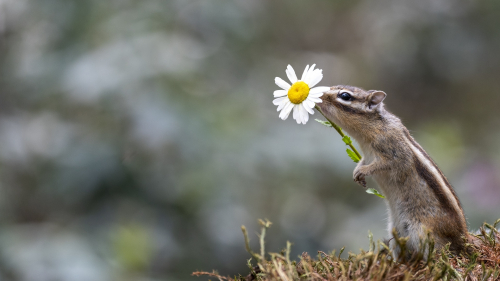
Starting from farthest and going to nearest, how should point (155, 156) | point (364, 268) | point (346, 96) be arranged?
point (155, 156)
point (346, 96)
point (364, 268)

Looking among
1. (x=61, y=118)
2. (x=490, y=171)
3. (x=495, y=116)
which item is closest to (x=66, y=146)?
(x=61, y=118)

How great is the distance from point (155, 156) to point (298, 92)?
1.85 metres

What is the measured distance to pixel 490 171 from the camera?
3.70 m

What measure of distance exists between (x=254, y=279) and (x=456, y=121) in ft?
16.8

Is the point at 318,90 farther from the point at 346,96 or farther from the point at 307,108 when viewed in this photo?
the point at 346,96

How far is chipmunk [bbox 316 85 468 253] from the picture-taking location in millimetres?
1638

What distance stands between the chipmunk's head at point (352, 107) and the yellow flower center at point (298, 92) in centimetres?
52

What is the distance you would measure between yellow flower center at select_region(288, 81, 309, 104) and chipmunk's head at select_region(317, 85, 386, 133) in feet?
1.71

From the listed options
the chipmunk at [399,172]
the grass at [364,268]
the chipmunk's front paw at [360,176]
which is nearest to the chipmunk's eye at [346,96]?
the chipmunk at [399,172]

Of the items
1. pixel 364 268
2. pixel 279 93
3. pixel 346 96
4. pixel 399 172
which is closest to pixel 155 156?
pixel 346 96

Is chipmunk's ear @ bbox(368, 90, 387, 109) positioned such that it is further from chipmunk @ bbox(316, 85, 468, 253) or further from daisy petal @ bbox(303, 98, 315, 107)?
daisy petal @ bbox(303, 98, 315, 107)

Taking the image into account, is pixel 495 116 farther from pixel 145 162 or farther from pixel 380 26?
pixel 145 162

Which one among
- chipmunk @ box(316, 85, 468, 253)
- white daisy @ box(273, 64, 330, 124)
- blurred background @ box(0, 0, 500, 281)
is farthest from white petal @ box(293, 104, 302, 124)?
blurred background @ box(0, 0, 500, 281)

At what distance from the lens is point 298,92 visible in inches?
52.3
